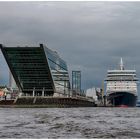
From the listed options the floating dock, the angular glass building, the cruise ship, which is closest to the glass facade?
the angular glass building

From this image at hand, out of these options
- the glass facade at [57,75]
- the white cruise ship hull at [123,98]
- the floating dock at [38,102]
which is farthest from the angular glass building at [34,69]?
the white cruise ship hull at [123,98]

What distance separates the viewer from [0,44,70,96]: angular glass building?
140 meters

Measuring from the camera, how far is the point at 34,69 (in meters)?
146

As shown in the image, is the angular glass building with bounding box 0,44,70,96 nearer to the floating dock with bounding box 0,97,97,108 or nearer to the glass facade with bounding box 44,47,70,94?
the glass facade with bounding box 44,47,70,94

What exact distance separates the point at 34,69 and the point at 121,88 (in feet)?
157

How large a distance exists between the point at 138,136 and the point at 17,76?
5121 inches

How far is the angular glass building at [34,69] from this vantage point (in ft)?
460

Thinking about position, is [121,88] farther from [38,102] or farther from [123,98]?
[38,102]

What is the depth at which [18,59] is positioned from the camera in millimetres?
144750

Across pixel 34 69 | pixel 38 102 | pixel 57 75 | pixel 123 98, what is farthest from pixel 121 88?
pixel 34 69

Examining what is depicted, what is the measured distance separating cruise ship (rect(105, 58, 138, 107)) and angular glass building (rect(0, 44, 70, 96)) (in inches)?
899

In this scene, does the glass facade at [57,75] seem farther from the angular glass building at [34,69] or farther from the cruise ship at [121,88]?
the cruise ship at [121,88]

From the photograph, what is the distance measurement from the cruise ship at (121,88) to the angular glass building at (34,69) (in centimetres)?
2284

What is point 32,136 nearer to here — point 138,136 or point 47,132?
point 47,132
